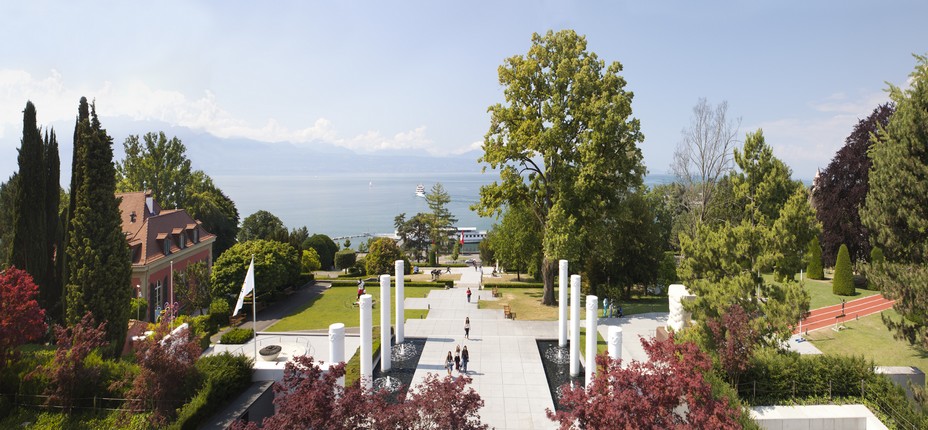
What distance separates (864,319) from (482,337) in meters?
19.0

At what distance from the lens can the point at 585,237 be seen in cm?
3148

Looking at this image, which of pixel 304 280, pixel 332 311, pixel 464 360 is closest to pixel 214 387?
pixel 464 360

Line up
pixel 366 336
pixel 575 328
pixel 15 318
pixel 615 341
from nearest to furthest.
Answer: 1. pixel 15 318
2. pixel 615 341
3. pixel 366 336
4. pixel 575 328

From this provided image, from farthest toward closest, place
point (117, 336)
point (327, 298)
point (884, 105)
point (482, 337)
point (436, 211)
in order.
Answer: point (436, 211)
point (327, 298)
point (884, 105)
point (482, 337)
point (117, 336)

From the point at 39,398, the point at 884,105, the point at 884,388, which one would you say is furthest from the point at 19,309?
the point at 884,105

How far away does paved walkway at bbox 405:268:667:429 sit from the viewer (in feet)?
56.1

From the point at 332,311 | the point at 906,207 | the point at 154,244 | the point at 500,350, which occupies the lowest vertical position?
the point at 500,350

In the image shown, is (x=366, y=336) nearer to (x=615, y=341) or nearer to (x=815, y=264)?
(x=615, y=341)

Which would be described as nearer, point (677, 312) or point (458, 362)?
point (458, 362)

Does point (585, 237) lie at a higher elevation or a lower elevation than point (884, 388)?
higher

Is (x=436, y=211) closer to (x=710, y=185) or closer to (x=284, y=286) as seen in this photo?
(x=284, y=286)

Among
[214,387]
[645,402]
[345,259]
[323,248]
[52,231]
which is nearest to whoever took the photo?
[645,402]

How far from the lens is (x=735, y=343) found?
14.3 meters

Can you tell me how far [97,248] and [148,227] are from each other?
1389cm
